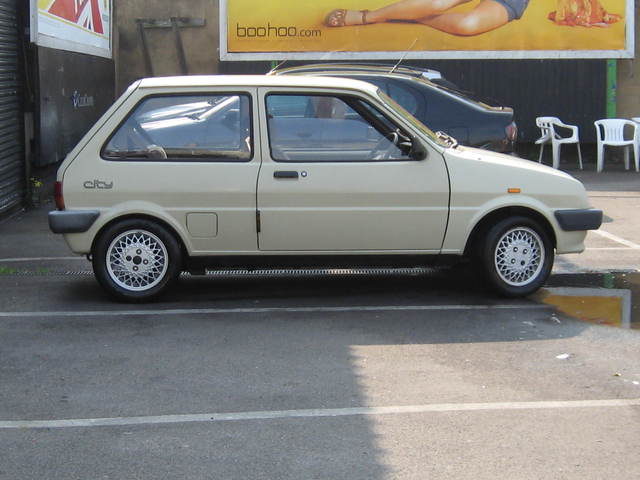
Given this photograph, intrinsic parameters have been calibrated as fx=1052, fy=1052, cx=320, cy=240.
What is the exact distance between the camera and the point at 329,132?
7977 millimetres

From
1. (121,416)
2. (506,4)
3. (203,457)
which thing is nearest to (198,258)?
(121,416)

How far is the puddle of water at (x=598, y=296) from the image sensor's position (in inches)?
304

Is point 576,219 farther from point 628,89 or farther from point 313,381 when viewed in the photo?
point 628,89

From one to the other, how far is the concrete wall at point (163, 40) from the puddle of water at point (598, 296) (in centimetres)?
1113

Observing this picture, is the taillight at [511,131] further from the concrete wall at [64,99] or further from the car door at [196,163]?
the concrete wall at [64,99]

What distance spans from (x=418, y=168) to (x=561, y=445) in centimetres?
333

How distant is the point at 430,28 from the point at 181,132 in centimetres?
1096

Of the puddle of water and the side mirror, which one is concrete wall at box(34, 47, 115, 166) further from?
the puddle of water

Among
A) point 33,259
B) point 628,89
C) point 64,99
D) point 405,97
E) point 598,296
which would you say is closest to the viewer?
point 598,296

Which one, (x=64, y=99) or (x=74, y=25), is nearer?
(x=64, y=99)

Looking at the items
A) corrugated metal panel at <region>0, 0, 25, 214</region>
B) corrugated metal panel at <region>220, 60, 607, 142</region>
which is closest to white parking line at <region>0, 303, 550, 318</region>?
corrugated metal panel at <region>0, 0, 25, 214</region>

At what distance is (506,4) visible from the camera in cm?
1811

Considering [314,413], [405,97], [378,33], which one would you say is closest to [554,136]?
[378,33]

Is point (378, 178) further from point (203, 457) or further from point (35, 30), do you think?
point (35, 30)
